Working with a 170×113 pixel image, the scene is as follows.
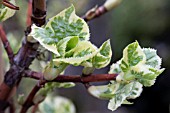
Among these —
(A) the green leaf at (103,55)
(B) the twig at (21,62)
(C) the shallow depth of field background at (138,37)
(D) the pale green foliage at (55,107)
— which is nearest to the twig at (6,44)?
(B) the twig at (21,62)

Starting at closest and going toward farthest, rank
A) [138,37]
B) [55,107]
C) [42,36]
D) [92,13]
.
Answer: [42,36] < [92,13] < [55,107] < [138,37]

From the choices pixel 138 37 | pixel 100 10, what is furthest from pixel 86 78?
pixel 138 37

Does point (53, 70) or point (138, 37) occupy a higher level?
point (138, 37)

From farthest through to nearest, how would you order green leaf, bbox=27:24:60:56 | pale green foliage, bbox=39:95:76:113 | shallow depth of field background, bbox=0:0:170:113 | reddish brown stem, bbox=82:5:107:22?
1. shallow depth of field background, bbox=0:0:170:113
2. pale green foliage, bbox=39:95:76:113
3. reddish brown stem, bbox=82:5:107:22
4. green leaf, bbox=27:24:60:56

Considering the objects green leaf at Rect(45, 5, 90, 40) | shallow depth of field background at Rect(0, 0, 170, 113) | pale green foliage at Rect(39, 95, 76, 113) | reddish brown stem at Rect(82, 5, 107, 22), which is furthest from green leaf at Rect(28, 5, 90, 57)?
shallow depth of field background at Rect(0, 0, 170, 113)

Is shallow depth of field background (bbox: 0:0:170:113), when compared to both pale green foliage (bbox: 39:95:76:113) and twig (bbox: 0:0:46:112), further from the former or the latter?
twig (bbox: 0:0:46:112)

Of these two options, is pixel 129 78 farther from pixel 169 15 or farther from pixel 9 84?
pixel 169 15

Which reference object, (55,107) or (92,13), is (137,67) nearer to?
(92,13)

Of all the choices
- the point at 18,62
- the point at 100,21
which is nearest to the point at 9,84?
the point at 18,62

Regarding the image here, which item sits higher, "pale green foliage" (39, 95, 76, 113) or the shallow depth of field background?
the shallow depth of field background

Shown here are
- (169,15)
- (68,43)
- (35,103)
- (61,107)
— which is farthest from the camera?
(169,15)

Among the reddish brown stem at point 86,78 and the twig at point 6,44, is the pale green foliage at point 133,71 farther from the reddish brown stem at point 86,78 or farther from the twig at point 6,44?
the twig at point 6,44
